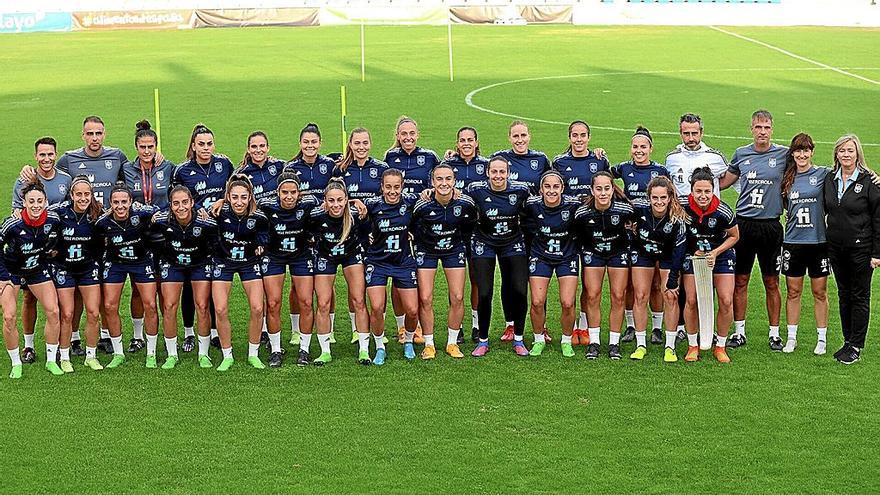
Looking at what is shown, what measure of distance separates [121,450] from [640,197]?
497cm

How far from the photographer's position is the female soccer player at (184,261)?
10344 millimetres

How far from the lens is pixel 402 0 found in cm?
6975

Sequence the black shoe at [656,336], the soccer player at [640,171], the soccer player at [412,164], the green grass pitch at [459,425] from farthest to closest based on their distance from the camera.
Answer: the soccer player at [412,164] < the black shoe at [656,336] < the soccer player at [640,171] < the green grass pitch at [459,425]

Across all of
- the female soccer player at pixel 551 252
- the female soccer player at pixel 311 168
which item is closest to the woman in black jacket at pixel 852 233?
the female soccer player at pixel 551 252

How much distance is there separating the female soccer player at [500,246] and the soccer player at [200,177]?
229 cm

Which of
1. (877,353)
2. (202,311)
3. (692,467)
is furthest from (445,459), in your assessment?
(877,353)

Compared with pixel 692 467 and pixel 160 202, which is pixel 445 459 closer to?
pixel 692 467

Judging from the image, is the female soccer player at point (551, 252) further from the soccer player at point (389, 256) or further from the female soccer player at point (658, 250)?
the soccer player at point (389, 256)

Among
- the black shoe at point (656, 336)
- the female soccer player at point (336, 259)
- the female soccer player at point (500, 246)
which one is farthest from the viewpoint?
the black shoe at point (656, 336)

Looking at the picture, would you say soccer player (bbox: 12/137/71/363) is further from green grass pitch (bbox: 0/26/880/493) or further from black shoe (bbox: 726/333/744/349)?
black shoe (bbox: 726/333/744/349)

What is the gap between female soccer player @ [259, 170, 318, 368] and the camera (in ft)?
34.5

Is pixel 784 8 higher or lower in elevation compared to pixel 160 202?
higher

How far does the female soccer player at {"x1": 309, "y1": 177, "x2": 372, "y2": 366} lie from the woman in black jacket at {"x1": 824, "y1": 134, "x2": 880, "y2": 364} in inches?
159

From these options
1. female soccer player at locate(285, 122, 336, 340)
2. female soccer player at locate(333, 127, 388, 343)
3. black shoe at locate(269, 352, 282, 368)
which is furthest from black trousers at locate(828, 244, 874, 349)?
black shoe at locate(269, 352, 282, 368)
